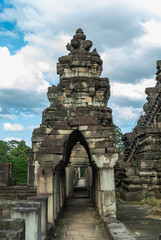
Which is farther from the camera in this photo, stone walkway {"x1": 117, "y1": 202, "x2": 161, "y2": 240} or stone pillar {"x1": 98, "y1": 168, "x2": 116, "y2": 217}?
stone pillar {"x1": 98, "y1": 168, "x2": 116, "y2": 217}

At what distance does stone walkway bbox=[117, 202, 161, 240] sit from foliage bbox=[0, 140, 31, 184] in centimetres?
753

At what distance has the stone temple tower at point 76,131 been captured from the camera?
23.0ft

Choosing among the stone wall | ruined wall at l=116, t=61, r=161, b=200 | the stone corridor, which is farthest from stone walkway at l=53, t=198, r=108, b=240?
the stone wall

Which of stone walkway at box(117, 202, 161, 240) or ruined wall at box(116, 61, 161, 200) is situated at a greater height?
ruined wall at box(116, 61, 161, 200)

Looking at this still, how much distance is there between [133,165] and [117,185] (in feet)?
7.10

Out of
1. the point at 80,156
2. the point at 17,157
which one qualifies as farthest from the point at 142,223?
the point at 17,157

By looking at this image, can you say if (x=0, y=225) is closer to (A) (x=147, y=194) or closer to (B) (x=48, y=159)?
(B) (x=48, y=159)

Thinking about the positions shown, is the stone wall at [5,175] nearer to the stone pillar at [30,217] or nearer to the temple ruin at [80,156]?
the temple ruin at [80,156]

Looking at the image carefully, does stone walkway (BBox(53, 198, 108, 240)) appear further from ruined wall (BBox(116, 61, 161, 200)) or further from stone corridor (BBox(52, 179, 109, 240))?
ruined wall (BBox(116, 61, 161, 200))

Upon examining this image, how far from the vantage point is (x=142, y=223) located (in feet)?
24.6

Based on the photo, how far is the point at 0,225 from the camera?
339cm

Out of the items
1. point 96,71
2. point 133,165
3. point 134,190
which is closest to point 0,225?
point 134,190

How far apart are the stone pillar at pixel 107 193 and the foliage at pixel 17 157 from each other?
789 cm

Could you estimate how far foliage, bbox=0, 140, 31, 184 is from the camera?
1027 inches
